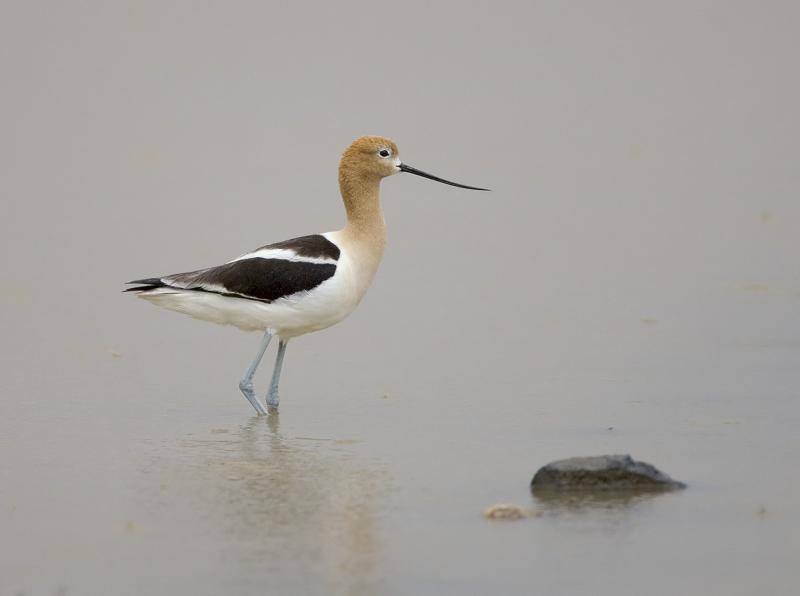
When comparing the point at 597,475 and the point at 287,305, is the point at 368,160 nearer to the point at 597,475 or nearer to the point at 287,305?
the point at 287,305

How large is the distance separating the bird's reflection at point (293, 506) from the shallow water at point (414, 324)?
0.07 feet

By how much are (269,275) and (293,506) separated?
273cm

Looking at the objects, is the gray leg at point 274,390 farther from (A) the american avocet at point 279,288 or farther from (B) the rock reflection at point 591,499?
(B) the rock reflection at point 591,499

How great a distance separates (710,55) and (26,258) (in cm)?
1348

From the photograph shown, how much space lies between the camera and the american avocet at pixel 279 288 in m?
9.22

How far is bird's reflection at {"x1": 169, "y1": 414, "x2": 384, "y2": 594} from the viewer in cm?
589

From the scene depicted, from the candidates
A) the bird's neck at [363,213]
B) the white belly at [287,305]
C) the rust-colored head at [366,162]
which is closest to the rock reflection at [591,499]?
the white belly at [287,305]

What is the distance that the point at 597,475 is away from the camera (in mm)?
6871

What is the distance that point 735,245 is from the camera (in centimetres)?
1359

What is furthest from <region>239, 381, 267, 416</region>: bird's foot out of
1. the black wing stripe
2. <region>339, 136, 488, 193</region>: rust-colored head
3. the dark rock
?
the dark rock

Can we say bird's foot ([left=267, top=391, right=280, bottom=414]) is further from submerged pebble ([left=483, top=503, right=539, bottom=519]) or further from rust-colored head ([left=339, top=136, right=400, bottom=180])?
submerged pebble ([left=483, top=503, right=539, bottom=519])

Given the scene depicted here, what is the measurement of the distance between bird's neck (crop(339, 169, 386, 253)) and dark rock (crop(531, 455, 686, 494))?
308 cm

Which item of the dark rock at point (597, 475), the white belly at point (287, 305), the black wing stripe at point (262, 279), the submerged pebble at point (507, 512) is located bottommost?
the submerged pebble at point (507, 512)

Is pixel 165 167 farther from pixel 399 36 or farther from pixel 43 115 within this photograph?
pixel 399 36
